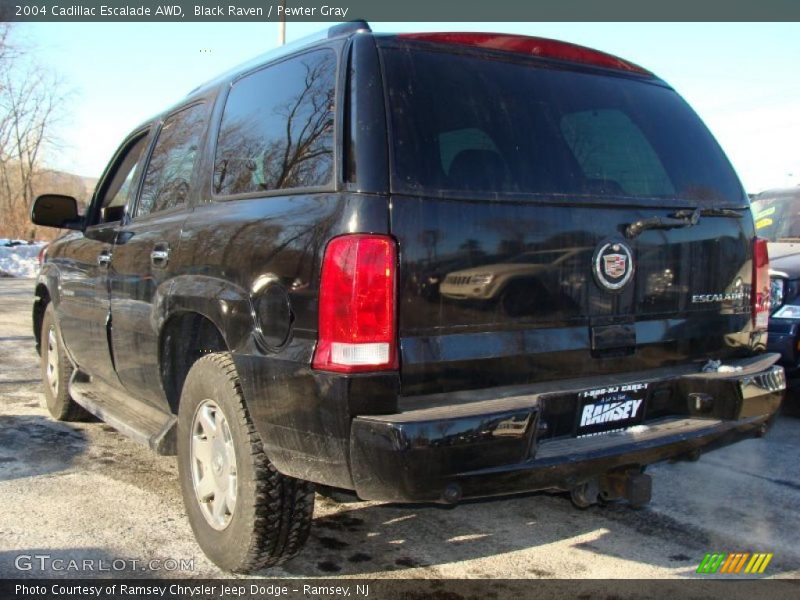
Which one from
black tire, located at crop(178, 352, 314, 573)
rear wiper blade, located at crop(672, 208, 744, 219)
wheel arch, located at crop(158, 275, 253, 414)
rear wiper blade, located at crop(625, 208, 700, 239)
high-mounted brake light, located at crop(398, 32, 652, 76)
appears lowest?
black tire, located at crop(178, 352, 314, 573)

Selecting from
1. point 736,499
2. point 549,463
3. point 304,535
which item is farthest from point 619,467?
point 736,499

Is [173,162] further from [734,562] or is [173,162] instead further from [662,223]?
[734,562]

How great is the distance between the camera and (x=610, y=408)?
A: 287 centimetres

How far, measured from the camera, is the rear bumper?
239 cm

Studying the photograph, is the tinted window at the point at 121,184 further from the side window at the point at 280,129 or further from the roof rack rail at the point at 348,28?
the roof rack rail at the point at 348,28

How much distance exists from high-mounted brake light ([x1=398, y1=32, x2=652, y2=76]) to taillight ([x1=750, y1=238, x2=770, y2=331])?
1004 millimetres

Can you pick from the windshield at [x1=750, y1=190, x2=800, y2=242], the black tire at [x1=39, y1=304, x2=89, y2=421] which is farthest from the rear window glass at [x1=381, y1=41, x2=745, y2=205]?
the windshield at [x1=750, y1=190, x2=800, y2=242]

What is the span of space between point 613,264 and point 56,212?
12.1 ft

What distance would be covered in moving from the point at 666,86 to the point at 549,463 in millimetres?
1982

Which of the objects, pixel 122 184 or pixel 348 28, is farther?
pixel 122 184

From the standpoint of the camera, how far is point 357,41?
8.98 ft

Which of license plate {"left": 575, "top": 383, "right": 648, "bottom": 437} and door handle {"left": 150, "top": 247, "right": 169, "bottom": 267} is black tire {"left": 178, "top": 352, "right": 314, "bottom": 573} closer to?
door handle {"left": 150, "top": 247, "right": 169, "bottom": 267}

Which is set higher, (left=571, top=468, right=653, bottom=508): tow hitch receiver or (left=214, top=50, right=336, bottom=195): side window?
(left=214, top=50, right=336, bottom=195): side window

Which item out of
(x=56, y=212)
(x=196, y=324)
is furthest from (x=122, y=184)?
(x=196, y=324)
